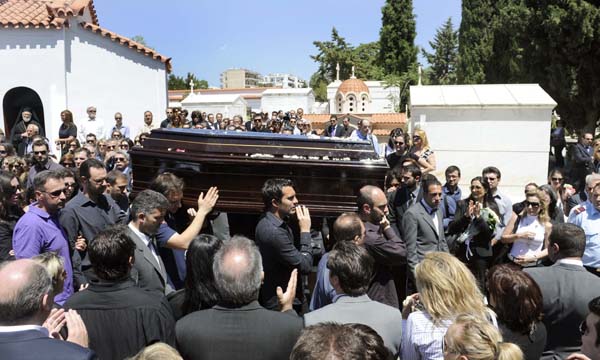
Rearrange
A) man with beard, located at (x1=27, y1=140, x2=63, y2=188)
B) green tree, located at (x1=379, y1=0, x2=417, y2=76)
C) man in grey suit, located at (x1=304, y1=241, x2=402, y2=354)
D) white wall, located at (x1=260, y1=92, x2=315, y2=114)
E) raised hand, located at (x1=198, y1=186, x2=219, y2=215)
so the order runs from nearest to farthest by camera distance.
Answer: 1. man in grey suit, located at (x1=304, y1=241, x2=402, y2=354)
2. raised hand, located at (x1=198, y1=186, x2=219, y2=215)
3. man with beard, located at (x1=27, y1=140, x2=63, y2=188)
4. white wall, located at (x1=260, y1=92, x2=315, y2=114)
5. green tree, located at (x1=379, y1=0, x2=417, y2=76)

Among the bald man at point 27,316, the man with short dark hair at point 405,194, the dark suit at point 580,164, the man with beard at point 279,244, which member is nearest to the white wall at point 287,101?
the dark suit at point 580,164

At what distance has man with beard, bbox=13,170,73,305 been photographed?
10.9 feet

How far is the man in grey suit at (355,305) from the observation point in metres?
2.57

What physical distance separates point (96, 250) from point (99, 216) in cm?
147

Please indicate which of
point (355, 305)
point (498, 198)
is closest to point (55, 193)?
point (355, 305)

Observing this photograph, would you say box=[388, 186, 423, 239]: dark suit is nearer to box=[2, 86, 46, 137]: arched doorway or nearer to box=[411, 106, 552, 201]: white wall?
box=[411, 106, 552, 201]: white wall

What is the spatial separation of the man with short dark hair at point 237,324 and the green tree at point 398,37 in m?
38.2

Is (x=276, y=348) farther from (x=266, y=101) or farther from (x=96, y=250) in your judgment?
(x=266, y=101)

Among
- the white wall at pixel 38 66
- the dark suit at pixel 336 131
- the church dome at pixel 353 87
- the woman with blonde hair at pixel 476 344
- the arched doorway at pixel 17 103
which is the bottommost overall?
the woman with blonde hair at pixel 476 344

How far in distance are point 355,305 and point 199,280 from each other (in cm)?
81

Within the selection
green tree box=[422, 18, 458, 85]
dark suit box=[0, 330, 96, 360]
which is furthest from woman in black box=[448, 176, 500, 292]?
green tree box=[422, 18, 458, 85]

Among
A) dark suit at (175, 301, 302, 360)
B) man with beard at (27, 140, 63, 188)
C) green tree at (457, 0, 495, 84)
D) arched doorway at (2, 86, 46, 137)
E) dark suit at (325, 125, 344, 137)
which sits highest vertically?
green tree at (457, 0, 495, 84)

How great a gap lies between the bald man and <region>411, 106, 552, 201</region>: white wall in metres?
7.32

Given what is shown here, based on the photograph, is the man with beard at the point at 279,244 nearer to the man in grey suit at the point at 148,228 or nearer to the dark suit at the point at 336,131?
the man in grey suit at the point at 148,228
